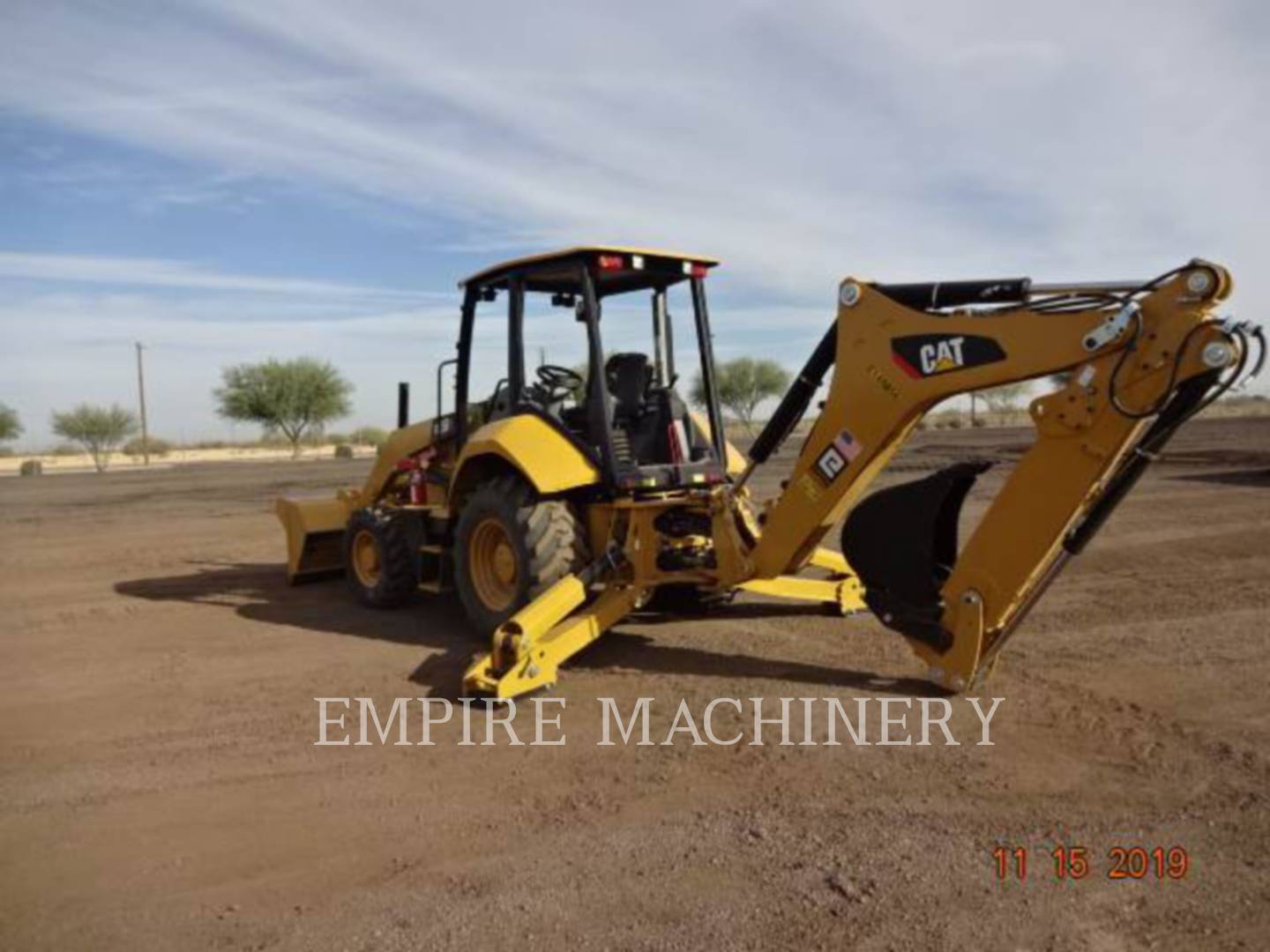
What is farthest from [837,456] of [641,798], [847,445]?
[641,798]

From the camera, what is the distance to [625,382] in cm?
675

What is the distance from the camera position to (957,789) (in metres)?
3.99

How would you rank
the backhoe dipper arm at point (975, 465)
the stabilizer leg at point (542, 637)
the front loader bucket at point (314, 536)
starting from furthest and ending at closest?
the front loader bucket at point (314, 536), the stabilizer leg at point (542, 637), the backhoe dipper arm at point (975, 465)

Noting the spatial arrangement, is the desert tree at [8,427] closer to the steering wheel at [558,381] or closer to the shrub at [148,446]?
the shrub at [148,446]

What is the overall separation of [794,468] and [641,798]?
83.4 inches

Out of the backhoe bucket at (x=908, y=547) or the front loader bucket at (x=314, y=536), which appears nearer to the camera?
the backhoe bucket at (x=908, y=547)

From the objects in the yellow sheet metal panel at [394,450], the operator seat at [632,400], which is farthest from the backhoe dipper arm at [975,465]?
the yellow sheet metal panel at [394,450]

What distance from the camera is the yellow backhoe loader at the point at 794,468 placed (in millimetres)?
4301

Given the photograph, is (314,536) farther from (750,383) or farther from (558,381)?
(750,383)

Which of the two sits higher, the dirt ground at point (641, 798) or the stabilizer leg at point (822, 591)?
the stabilizer leg at point (822, 591)

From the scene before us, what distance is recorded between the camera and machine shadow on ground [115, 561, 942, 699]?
5699 millimetres

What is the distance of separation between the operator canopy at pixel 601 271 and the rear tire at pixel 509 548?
1.43 metres

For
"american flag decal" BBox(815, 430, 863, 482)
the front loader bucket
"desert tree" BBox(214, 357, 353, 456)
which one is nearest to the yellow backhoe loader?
"american flag decal" BBox(815, 430, 863, 482)

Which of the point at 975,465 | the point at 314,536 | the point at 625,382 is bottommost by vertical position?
the point at 314,536
